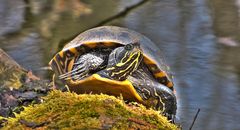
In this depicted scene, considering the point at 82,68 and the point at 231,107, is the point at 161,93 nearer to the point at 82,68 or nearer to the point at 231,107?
the point at 82,68

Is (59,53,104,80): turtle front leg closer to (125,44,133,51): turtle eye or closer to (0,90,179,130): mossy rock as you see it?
(125,44,133,51): turtle eye

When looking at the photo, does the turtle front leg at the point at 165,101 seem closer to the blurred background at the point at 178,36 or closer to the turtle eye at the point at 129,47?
the turtle eye at the point at 129,47

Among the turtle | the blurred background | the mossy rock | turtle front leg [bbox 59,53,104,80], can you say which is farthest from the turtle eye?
the blurred background

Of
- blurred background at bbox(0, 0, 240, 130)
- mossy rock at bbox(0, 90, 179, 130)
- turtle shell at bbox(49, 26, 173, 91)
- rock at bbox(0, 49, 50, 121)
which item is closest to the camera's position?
mossy rock at bbox(0, 90, 179, 130)

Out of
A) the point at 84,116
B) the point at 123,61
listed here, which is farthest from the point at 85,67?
the point at 84,116

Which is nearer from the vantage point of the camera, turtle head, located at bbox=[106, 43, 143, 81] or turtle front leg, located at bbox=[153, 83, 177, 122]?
turtle head, located at bbox=[106, 43, 143, 81]

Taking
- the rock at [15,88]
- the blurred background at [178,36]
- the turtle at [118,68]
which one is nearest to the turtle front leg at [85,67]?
the turtle at [118,68]

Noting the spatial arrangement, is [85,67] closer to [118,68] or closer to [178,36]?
[118,68]
